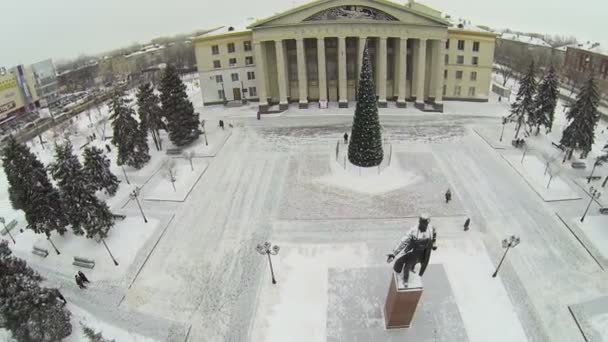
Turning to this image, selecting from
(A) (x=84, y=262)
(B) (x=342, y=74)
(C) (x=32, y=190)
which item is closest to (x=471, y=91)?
(B) (x=342, y=74)

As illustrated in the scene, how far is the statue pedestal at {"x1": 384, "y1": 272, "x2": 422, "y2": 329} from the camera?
15.0 m

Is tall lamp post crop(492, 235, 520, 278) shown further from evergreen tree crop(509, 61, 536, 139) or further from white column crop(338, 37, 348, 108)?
white column crop(338, 37, 348, 108)

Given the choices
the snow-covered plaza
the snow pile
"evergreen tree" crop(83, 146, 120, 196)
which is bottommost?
the snow-covered plaza

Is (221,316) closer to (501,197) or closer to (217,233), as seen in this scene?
(217,233)

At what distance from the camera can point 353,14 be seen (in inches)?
1569

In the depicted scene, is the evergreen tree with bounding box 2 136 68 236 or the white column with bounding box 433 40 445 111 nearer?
the evergreen tree with bounding box 2 136 68 236

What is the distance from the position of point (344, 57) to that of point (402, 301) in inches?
1322

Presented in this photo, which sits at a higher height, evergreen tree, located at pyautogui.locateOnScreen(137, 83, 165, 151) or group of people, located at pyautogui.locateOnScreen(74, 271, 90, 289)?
evergreen tree, located at pyautogui.locateOnScreen(137, 83, 165, 151)

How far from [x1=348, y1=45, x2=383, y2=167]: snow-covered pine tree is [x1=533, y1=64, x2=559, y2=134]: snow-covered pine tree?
17878 millimetres

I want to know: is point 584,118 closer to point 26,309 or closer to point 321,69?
point 321,69

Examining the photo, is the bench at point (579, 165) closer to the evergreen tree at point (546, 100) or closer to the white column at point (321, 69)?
the evergreen tree at point (546, 100)

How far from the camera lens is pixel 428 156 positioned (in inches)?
1259

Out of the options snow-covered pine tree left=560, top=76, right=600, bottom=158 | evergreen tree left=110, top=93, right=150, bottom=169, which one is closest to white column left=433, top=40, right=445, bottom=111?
snow-covered pine tree left=560, top=76, right=600, bottom=158

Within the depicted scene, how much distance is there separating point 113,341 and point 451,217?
21321mm
